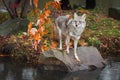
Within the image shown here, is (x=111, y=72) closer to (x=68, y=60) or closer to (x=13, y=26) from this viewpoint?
(x=68, y=60)

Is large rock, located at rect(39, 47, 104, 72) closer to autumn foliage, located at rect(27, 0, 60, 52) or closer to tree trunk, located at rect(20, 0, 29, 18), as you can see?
autumn foliage, located at rect(27, 0, 60, 52)

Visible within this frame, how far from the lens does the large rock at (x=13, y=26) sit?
2017 centimetres

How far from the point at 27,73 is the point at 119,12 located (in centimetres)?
977

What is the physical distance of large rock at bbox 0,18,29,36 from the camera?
66.2 feet

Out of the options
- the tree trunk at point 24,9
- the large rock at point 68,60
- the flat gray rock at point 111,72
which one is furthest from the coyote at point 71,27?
the tree trunk at point 24,9

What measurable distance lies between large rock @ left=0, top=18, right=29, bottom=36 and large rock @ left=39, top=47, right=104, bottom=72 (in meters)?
4.06

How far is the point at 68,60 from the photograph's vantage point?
16.2 m

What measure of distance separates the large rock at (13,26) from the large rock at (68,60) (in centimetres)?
406

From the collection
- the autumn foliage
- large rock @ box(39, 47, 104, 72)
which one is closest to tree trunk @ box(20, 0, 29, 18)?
the autumn foliage

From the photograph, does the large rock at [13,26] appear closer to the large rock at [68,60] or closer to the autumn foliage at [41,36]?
the autumn foliage at [41,36]

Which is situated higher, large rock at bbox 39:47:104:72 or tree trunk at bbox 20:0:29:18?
tree trunk at bbox 20:0:29:18

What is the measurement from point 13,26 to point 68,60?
4.99 m

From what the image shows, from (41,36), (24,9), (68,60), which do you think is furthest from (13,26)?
(68,60)

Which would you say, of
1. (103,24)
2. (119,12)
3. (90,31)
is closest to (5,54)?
(90,31)
